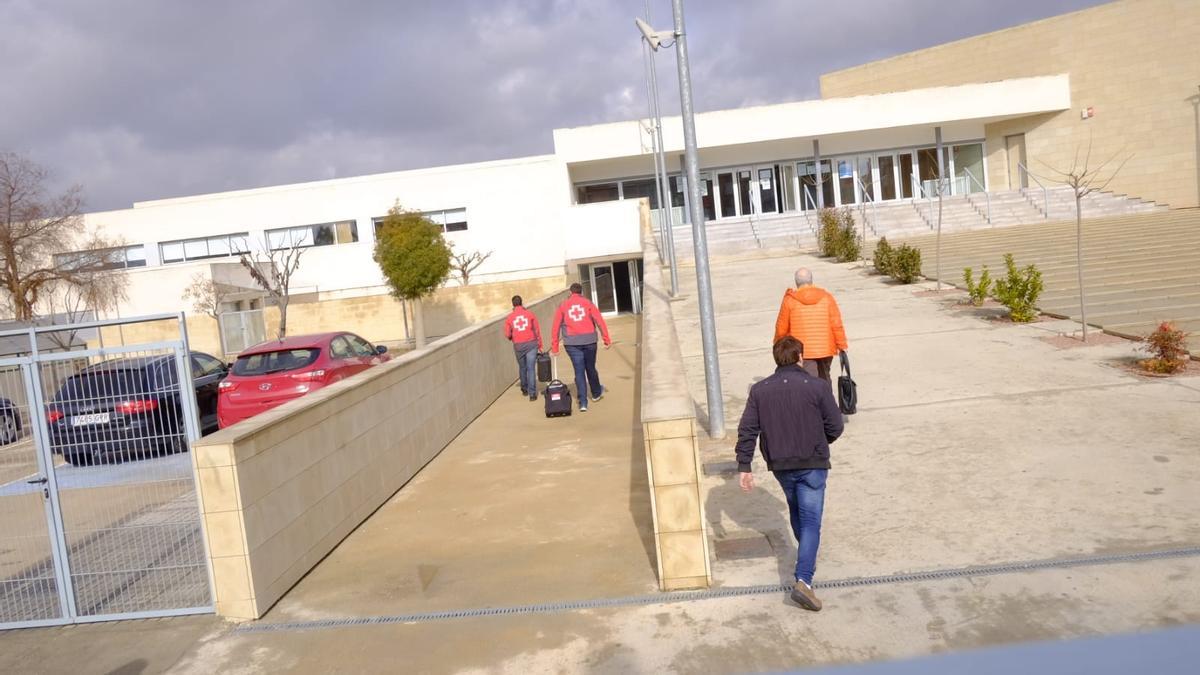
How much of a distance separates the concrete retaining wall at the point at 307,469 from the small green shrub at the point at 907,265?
11921mm

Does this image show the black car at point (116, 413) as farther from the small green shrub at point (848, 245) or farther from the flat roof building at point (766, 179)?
the flat roof building at point (766, 179)

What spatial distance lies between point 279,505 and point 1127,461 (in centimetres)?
644

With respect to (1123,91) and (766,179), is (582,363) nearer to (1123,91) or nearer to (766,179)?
(766,179)

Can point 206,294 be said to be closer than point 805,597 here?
No

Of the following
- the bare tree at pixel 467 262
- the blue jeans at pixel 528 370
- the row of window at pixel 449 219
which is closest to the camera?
the blue jeans at pixel 528 370

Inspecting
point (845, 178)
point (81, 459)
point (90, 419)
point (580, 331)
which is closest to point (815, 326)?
point (580, 331)

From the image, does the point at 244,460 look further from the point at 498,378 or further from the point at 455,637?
the point at 498,378

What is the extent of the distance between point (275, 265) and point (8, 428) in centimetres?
3080

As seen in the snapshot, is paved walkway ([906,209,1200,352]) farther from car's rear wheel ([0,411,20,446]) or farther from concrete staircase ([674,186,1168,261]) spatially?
car's rear wheel ([0,411,20,446])

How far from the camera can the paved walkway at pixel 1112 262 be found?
46.0 feet

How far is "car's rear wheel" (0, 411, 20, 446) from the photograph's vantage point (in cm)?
605

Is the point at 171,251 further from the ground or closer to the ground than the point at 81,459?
further from the ground

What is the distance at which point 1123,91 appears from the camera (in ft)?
112

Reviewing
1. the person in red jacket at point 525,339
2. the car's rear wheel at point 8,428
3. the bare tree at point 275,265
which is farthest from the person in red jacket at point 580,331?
the bare tree at point 275,265
